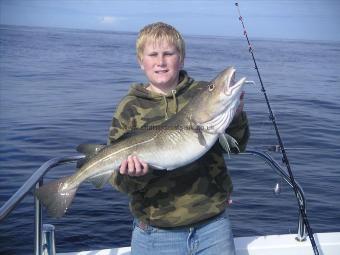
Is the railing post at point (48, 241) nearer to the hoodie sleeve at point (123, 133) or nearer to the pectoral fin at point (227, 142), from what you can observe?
the hoodie sleeve at point (123, 133)

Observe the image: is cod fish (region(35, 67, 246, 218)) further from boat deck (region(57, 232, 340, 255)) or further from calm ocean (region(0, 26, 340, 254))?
calm ocean (region(0, 26, 340, 254))

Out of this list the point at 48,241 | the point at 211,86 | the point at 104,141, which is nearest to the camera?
the point at 211,86

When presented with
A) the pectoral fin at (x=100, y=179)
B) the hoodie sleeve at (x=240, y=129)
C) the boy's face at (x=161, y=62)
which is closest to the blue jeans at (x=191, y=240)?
the pectoral fin at (x=100, y=179)

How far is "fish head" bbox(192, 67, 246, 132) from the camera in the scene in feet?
9.80

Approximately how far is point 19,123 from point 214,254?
1245 centimetres

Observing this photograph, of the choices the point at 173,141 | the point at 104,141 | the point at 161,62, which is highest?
the point at 104,141

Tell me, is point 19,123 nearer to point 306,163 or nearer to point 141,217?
point 306,163

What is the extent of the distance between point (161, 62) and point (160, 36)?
0.20 metres

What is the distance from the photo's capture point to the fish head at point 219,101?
2986 millimetres

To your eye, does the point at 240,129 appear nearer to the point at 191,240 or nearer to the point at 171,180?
the point at 171,180

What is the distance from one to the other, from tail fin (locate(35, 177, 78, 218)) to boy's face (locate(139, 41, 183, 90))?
1089 mm

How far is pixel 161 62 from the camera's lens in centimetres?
315

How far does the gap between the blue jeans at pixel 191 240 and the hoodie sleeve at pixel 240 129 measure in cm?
59

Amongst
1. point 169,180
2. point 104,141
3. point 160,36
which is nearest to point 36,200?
point 169,180
